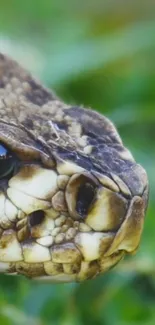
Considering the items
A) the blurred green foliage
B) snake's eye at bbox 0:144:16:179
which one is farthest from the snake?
the blurred green foliage

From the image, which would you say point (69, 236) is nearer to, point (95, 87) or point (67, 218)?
point (67, 218)

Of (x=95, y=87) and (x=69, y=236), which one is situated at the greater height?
(x=95, y=87)

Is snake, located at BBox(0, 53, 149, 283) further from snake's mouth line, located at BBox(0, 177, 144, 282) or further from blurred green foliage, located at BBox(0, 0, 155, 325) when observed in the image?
blurred green foliage, located at BBox(0, 0, 155, 325)

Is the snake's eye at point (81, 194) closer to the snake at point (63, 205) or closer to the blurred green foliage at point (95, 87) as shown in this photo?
the snake at point (63, 205)

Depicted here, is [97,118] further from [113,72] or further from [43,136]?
[113,72]

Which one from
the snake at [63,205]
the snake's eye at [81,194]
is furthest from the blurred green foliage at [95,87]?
the snake's eye at [81,194]

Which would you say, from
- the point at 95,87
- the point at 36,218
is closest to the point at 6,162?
the point at 36,218

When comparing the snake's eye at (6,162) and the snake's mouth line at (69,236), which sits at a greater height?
the snake's eye at (6,162)
